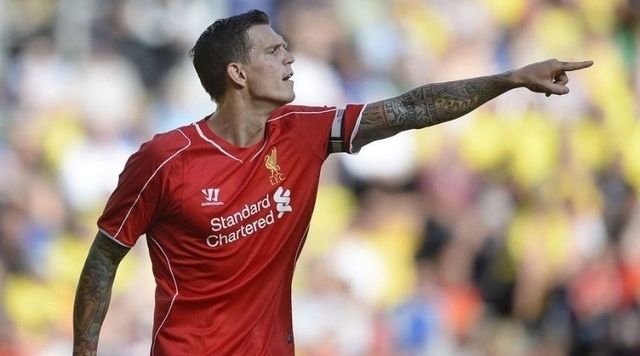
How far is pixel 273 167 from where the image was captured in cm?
473

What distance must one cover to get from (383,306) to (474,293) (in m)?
0.72

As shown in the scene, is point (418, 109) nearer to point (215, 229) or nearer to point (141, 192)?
point (215, 229)

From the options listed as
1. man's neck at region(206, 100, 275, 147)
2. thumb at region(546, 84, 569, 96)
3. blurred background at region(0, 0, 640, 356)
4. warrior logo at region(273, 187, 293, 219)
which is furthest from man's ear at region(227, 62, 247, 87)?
blurred background at region(0, 0, 640, 356)

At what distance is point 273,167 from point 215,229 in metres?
0.34

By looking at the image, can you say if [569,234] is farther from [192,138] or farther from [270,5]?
[192,138]

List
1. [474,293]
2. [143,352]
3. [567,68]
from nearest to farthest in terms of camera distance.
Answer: [567,68] < [143,352] < [474,293]

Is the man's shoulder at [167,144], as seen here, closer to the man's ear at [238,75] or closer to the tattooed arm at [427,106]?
the man's ear at [238,75]

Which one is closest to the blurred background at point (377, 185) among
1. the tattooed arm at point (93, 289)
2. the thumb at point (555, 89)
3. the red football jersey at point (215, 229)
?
the tattooed arm at point (93, 289)

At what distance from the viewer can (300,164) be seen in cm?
478

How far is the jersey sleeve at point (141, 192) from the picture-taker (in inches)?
178

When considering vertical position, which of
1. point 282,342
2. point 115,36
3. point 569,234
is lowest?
point 282,342

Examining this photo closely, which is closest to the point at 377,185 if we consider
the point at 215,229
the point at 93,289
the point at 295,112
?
the point at 295,112

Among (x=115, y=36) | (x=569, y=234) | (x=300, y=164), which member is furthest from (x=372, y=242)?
(x=300, y=164)

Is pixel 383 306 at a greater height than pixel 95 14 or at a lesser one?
lesser
